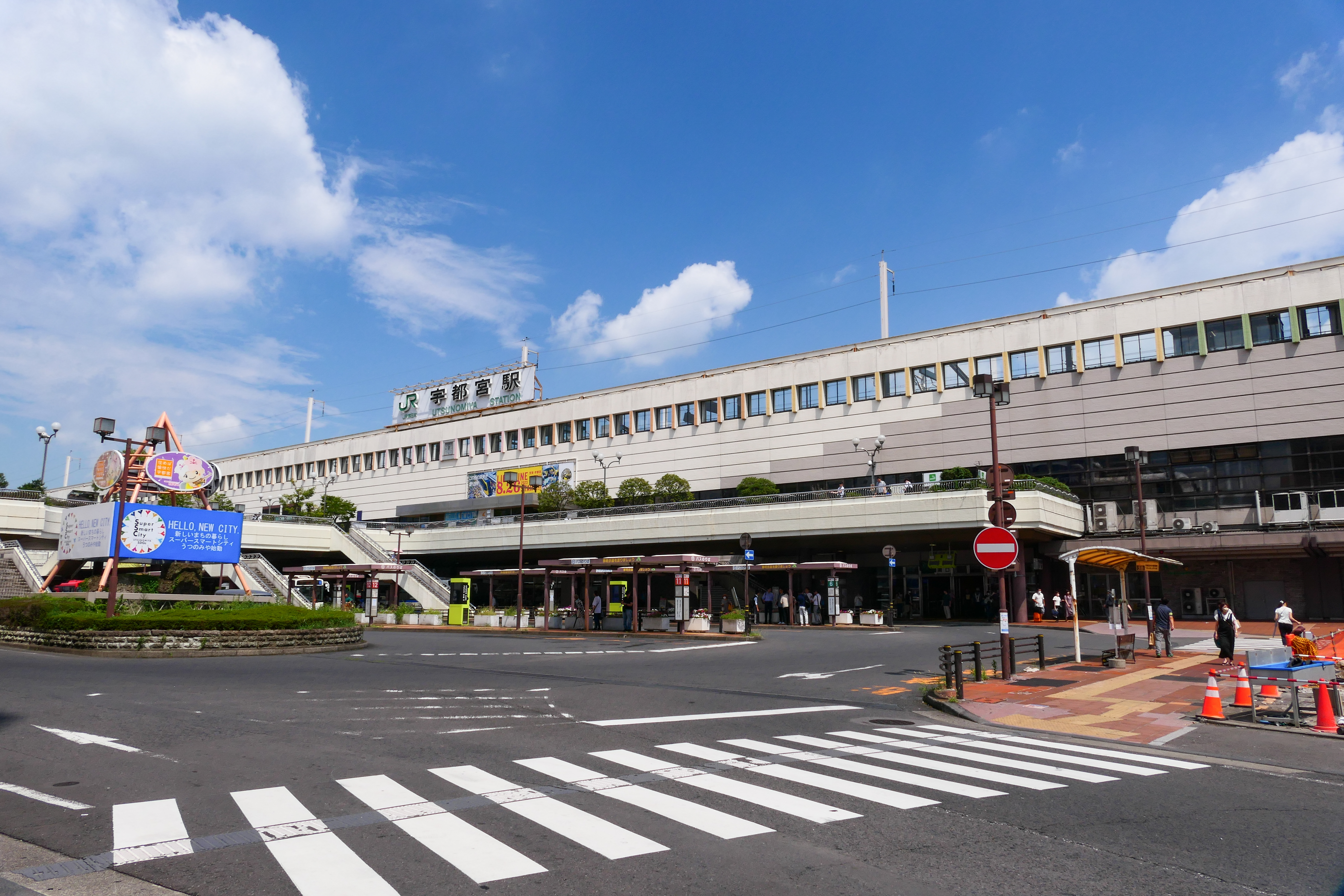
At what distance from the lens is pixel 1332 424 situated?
42.2m

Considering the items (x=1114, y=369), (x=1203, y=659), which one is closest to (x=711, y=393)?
(x=1114, y=369)

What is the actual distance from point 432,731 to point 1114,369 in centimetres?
4676

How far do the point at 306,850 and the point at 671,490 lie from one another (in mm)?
52734

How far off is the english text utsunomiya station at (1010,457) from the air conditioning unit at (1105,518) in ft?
0.32

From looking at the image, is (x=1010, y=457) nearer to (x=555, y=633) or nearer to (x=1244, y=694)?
(x=555, y=633)

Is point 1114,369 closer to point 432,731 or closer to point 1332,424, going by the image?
point 1332,424

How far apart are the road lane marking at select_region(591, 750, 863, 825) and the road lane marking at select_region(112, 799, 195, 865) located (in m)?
4.17

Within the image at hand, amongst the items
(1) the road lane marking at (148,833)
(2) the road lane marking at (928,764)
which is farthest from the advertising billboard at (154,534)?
(2) the road lane marking at (928,764)

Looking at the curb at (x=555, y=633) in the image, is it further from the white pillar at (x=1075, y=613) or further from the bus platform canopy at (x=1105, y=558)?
the bus platform canopy at (x=1105, y=558)

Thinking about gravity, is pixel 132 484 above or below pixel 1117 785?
above

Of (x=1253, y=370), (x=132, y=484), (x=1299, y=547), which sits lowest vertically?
(x=1299, y=547)

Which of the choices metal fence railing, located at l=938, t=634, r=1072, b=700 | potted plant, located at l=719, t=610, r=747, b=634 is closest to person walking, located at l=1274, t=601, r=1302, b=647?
metal fence railing, located at l=938, t=634, r=1072, b=700

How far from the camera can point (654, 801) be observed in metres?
7.61

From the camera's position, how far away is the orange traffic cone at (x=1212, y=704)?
512 inches
